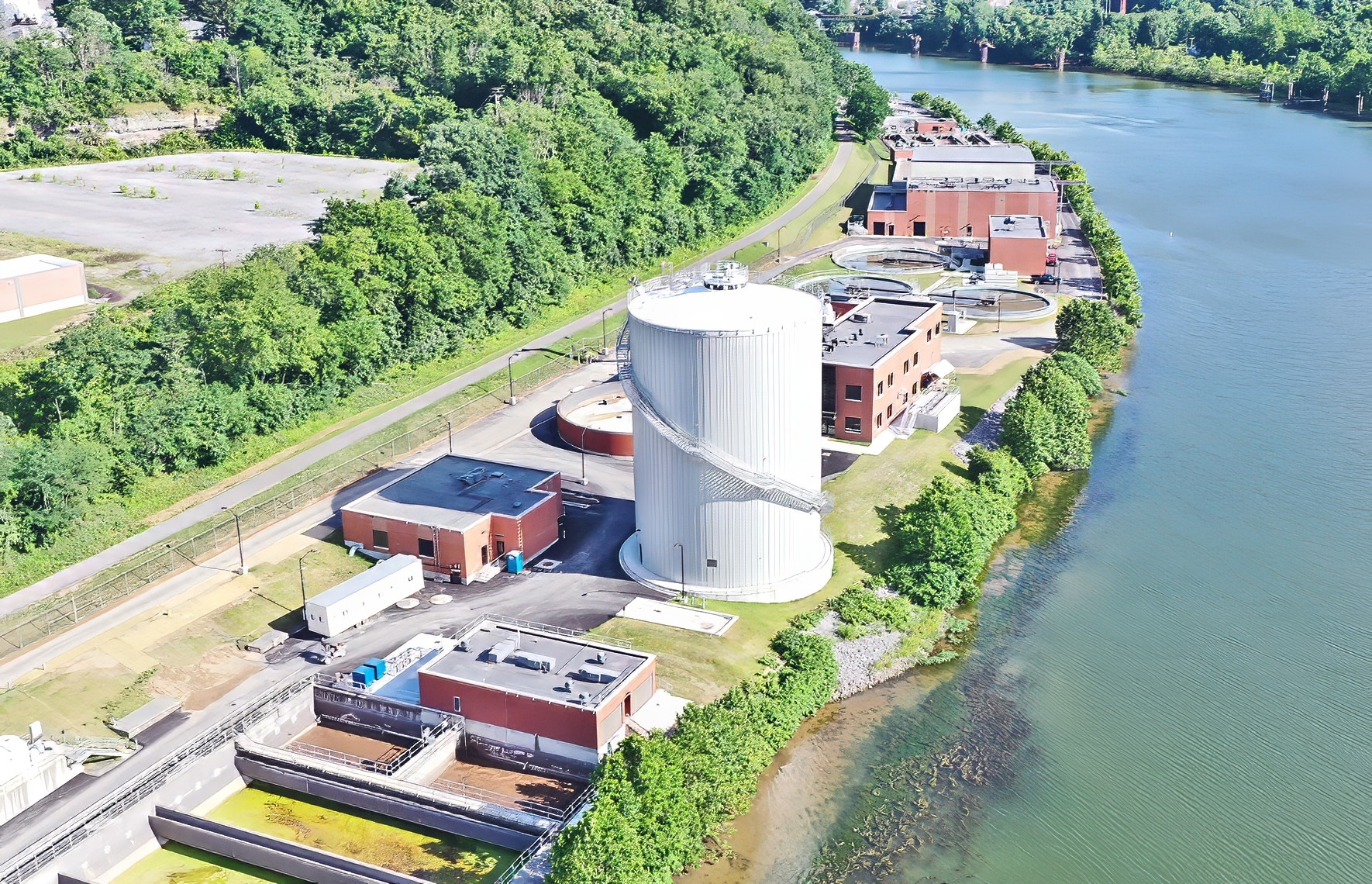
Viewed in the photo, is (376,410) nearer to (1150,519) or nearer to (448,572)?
(448,572)

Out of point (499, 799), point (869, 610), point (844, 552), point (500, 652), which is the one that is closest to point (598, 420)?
point (844, 552)

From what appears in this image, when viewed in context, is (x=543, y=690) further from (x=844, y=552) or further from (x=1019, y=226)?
(x=1019, y=226)

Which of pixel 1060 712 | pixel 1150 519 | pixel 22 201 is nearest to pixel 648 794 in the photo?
pixel 1060 712

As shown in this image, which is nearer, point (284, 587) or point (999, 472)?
point (284, 587)

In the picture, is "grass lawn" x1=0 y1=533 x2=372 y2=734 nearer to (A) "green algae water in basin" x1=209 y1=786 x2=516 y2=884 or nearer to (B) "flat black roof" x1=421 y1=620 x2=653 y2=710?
(A) "green algae water in basin" x1=209 y1=786 x2=516 y2=884

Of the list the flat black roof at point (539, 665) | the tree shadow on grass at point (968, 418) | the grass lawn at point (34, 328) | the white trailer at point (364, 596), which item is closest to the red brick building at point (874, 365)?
the tree shadow on grass at point (968, 418)
